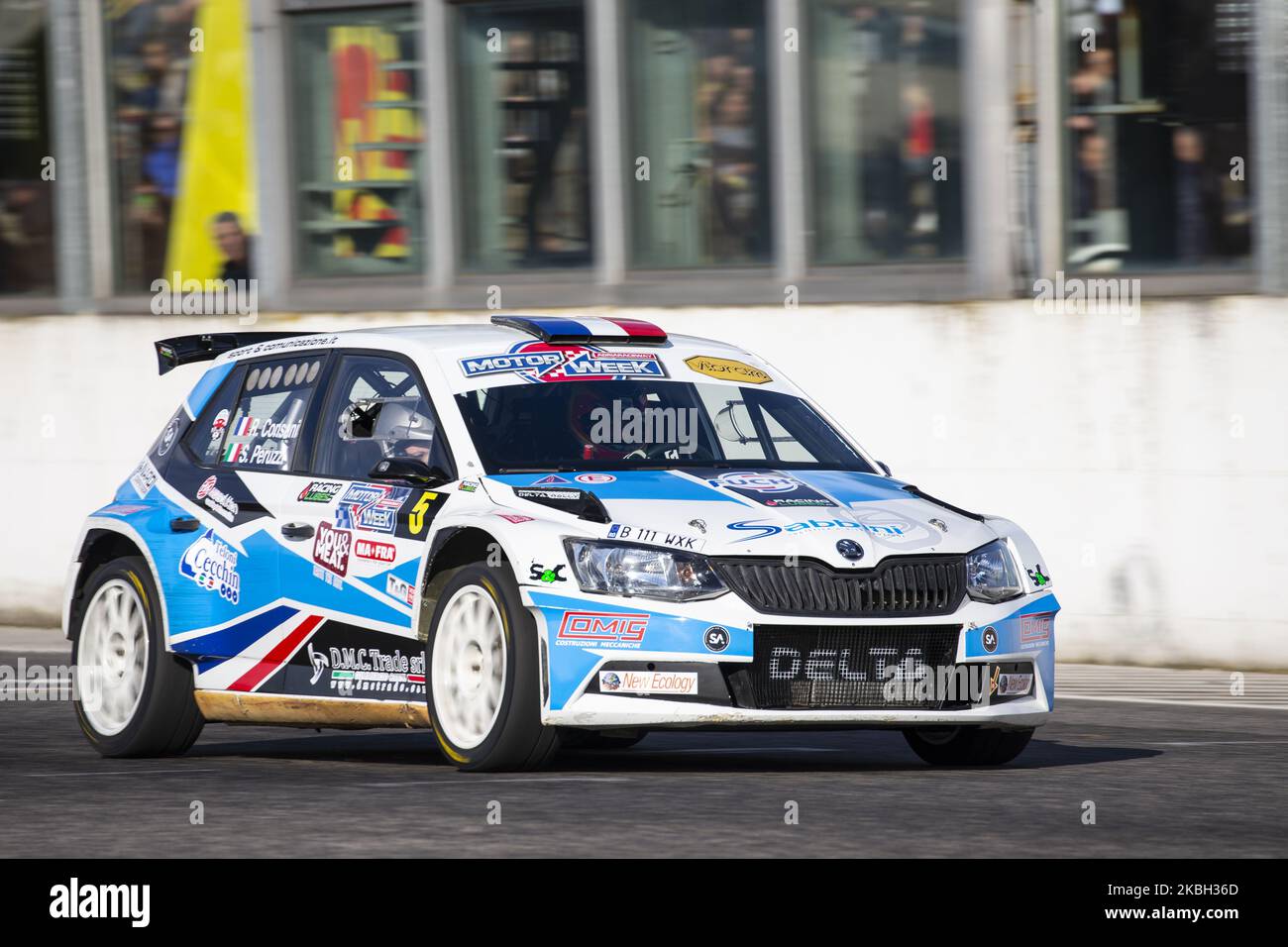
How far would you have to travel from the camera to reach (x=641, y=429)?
982 cm

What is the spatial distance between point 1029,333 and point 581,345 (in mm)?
5369

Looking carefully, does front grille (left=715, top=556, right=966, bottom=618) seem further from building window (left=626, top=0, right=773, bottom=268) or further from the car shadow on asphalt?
building window (left=626, top=0, right=773, bottom=268)

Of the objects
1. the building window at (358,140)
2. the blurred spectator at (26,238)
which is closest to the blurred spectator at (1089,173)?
the building window at (358,140)

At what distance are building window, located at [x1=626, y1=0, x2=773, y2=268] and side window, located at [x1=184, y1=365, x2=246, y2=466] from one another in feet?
22.7

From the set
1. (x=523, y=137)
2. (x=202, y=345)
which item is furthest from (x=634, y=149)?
(x=202, y=345)

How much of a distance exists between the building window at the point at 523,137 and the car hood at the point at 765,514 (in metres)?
8.98

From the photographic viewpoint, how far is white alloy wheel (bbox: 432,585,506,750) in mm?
8781

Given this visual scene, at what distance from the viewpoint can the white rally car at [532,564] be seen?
28.3 feet

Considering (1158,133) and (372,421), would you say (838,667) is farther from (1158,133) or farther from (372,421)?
(1158,133)

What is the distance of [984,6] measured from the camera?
1582cm

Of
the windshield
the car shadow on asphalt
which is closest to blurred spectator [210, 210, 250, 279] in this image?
the car shadow on asphalt

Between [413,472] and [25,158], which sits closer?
[413,472]

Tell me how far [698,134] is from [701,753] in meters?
8.05

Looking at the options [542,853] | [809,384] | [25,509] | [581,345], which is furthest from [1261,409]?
[25,509]
